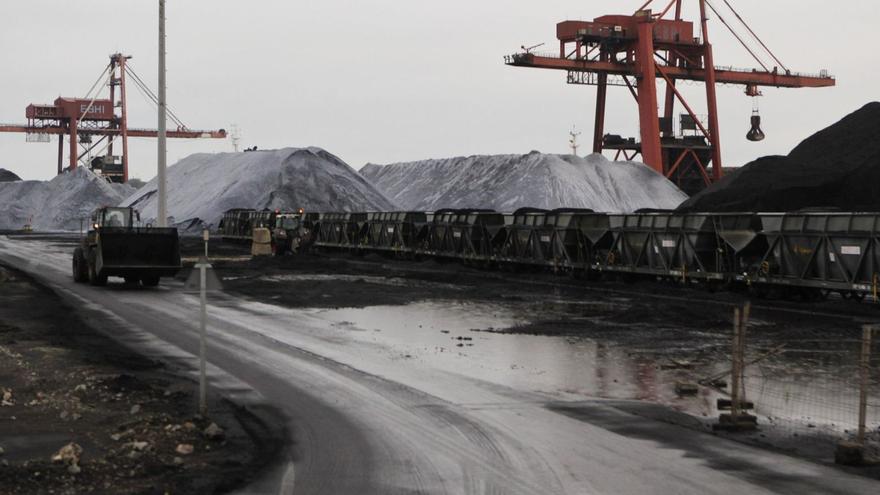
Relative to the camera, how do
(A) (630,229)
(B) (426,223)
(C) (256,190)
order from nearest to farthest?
(A) (630,229)
(B) (426,223)
(C) (256,190)

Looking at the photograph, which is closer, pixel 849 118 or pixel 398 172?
pixel 849 118

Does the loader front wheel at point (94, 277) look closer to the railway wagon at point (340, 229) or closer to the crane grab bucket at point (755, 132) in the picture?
the railway wagon at point (340, 229)

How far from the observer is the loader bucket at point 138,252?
29797 mm

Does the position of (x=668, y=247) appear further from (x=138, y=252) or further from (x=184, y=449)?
(x=184, y=449)

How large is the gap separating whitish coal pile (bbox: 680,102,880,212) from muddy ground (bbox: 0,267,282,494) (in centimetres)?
4081

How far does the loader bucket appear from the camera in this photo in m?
29.8

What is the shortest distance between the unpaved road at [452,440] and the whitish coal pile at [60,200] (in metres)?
116

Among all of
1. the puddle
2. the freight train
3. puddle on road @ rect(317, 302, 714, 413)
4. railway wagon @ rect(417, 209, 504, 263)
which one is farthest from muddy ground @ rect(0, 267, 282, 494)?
railway wagon @ rect(417, 209, 504, 263)

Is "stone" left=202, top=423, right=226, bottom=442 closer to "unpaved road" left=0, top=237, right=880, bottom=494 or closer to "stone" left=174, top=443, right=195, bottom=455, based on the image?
"stone" left=174, top=443, right=195, bottom=455

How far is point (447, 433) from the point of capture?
10.6m

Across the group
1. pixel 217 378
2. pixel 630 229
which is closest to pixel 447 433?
pixel 217 378

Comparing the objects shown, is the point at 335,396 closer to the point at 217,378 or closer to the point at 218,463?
the point at 217,378

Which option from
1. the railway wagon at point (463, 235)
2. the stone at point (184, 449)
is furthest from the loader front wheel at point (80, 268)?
the stone at point (184, 449)

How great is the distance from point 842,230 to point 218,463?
20486 mm
